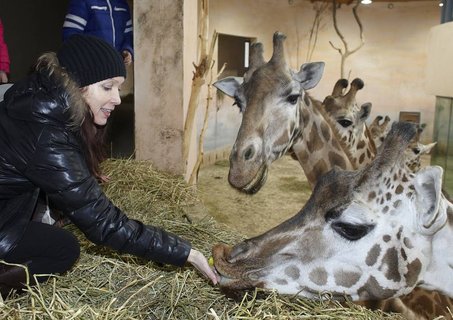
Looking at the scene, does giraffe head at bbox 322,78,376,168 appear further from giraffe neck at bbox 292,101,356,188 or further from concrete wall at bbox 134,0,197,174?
concrete wall at bbox 134,0,197,174

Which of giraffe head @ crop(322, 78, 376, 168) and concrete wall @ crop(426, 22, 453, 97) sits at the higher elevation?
concrete wall @ crop(426, 22, 453, 97)

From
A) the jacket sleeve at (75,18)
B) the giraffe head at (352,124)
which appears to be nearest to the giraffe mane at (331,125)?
the giraffe head at (352,124)

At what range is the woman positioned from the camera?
210 centimetres

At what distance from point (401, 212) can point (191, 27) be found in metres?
3.95

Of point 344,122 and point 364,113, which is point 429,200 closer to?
point 344,122

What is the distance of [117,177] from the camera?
456 cm

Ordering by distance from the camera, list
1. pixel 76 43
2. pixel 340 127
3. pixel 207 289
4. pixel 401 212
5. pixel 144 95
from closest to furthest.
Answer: pixel 401 212 < pixel 76 43 < pixel 207 289 < pixel 340 127 < pixel 144 95

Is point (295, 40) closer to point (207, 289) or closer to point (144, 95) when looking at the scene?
point (144, 95)

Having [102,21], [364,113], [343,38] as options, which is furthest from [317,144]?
[343,38]

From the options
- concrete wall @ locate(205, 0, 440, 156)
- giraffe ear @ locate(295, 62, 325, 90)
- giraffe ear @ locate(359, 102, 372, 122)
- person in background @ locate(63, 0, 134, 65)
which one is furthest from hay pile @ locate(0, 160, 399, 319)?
concrete wall @ locate(205, 0, 440, 156)

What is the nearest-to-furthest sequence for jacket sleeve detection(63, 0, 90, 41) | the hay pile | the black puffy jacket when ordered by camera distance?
the hay pile → the black puffy jacket → jacket sleeve detection(63, 0, 90, 41)

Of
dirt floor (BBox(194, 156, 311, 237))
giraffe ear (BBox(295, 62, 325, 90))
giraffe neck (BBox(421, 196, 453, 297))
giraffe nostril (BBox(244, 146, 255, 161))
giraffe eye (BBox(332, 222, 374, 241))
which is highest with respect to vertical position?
giraffe ear (BBox(295, 62, 325, 90))

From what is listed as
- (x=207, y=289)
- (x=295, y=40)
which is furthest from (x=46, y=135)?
(x=295, y=40)

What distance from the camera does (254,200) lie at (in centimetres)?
716
